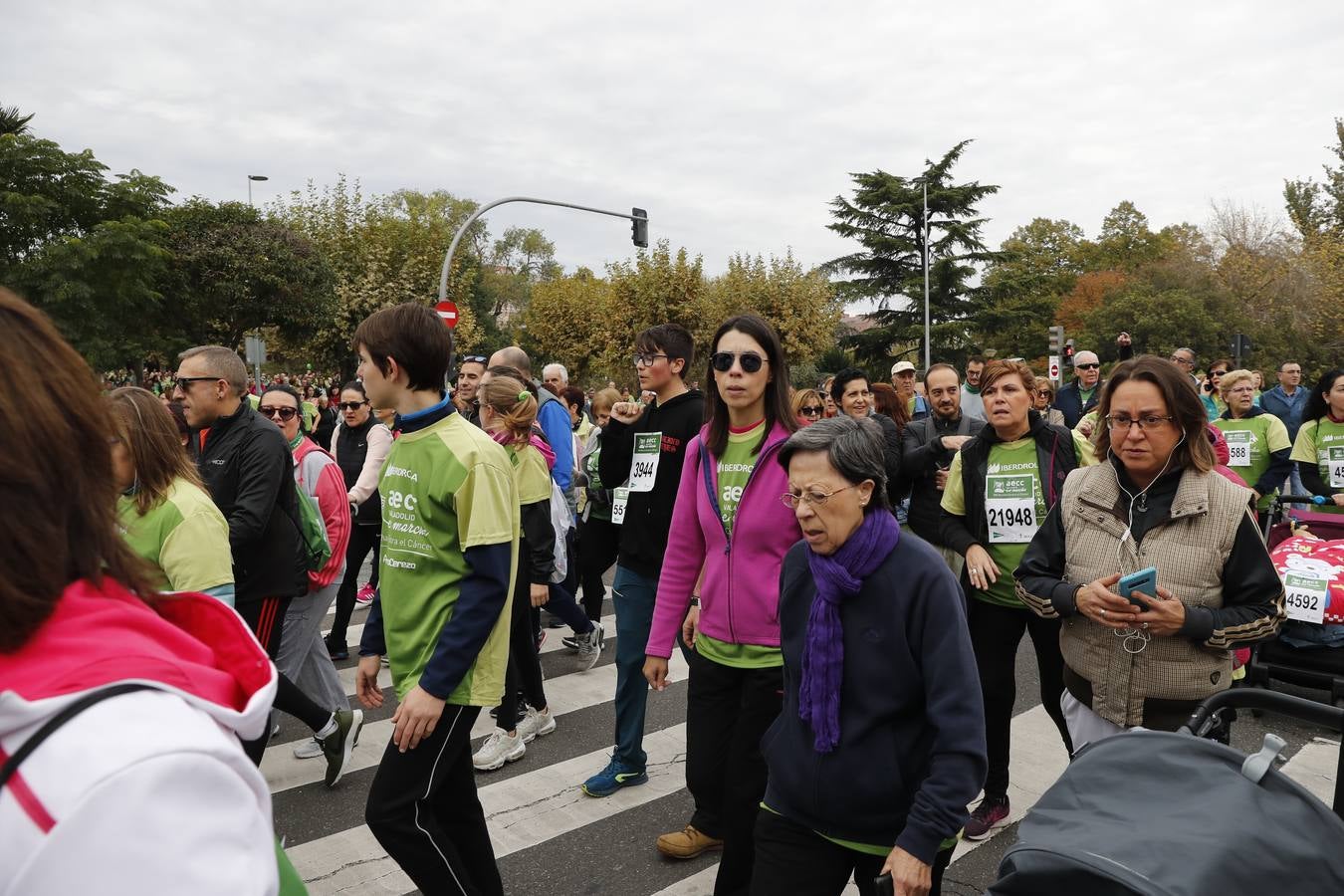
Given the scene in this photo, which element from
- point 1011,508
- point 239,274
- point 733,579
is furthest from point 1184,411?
point 239,274

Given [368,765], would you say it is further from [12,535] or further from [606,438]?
[12,535]

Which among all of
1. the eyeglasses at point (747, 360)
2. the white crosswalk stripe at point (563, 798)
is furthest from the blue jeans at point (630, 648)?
the eyeglasses at point (747, 360)

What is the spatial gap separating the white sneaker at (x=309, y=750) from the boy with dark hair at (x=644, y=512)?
1.64 metres

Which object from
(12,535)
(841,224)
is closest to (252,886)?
(12,535)

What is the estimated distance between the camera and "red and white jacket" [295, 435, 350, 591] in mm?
5359

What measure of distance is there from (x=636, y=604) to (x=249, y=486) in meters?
1.88

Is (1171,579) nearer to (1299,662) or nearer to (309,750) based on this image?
(1299,662)

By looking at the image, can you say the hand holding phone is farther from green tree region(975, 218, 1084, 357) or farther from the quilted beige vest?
green tree region(975, 218, 1084, 357)

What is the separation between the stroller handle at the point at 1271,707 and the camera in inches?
73.5

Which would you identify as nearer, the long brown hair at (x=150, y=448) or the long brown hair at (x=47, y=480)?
the long brown hair at (x=47, y=480)

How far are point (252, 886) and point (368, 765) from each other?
445cm

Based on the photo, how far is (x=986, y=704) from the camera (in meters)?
4.07

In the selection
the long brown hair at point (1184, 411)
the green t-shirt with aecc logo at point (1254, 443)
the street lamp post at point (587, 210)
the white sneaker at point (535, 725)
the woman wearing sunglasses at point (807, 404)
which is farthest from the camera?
the street lamp post at point (587, 210)

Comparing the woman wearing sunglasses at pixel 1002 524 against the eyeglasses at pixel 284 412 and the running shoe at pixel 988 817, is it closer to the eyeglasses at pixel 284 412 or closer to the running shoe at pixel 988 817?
the running shoe at pixel 988 817
